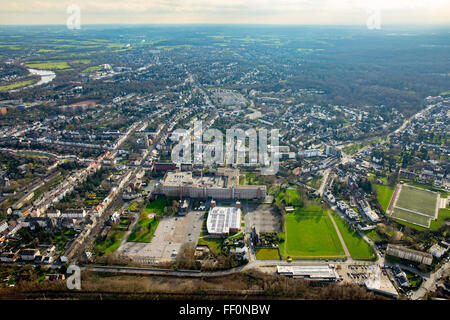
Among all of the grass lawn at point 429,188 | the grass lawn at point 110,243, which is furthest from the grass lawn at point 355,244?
the grass lawn at point 110,243

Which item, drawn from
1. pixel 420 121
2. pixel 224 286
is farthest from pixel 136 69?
pixel 224 286

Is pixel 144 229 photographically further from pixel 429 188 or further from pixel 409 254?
pixel 429 188

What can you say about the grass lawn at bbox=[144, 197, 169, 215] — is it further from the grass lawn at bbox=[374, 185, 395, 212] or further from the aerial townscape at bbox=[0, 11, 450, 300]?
the grass lawn at bbox=[374, 185, 395, 212]

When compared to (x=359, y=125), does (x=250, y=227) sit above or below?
below

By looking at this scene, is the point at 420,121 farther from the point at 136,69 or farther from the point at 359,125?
the point at 136,69

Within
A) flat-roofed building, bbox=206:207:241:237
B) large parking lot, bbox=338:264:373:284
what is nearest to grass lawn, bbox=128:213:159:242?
flat-roofed building, bbox=206:207:241:237

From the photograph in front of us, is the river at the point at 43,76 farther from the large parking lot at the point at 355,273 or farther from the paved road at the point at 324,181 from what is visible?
the large parking lot at the point at 355,273
